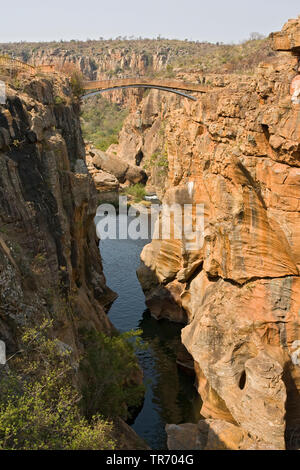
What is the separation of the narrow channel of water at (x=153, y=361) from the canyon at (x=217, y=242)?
138 centimetres

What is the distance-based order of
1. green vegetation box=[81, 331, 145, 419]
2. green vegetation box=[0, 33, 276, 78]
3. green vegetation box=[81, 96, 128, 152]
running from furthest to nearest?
green vegetation box=[81, 96, 128, 152]
green vegetation box=[0, 33, 276, 78]
green vegetation box=[81, 331, 145, 419]

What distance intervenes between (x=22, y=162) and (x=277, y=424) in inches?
526

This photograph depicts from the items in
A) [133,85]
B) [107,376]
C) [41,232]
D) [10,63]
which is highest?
[10,63]

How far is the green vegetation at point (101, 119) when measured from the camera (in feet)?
327

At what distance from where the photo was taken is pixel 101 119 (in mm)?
113875

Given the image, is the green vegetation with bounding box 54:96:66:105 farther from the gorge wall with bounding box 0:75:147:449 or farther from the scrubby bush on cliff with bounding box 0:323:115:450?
the scrubby bush on cliff with bounding box 0:323:115:450

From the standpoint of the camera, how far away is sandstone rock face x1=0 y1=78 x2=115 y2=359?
573 inches

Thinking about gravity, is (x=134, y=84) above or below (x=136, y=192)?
above

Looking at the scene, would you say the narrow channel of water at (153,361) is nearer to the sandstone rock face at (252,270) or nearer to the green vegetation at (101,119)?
the sandstone rock face at (252,270)

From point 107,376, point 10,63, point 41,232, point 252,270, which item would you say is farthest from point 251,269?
point 10,63

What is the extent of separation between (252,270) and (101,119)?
3833 inches

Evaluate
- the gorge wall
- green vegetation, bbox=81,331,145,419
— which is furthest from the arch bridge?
green vegetation, bbox=81,331,145,419

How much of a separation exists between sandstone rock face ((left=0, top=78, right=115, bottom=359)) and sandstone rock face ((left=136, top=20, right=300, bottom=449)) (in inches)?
237

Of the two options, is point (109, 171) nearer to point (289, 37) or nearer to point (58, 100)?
point (58, 100)
